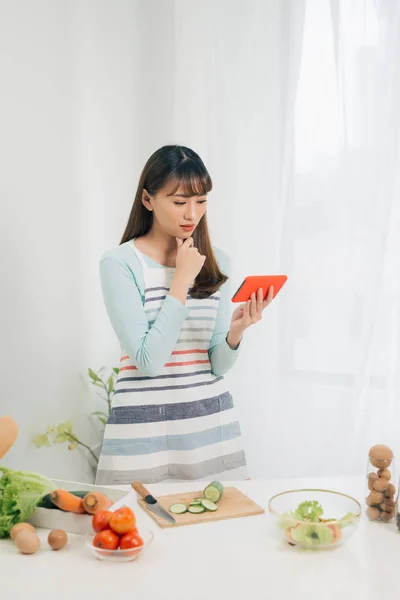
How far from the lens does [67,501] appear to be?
4.38ft

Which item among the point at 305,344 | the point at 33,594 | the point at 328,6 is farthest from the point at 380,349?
the point at 33,594

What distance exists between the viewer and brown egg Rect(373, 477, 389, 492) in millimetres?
1428

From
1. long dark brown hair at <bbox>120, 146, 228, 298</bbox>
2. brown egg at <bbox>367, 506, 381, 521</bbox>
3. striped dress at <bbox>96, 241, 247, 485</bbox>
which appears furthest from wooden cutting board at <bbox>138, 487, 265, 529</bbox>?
long dark brown hair at <bbox>120, 146, 228, 298</bbox>

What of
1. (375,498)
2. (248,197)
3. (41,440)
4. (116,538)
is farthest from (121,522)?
(248,197)

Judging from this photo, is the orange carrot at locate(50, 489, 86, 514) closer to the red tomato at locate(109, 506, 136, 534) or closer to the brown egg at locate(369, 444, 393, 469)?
the red tomato at locate(109, 506, 136, 534)

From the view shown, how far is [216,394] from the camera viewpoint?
212 cm

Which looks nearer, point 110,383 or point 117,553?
point 117,553

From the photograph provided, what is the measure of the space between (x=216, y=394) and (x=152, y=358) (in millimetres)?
302

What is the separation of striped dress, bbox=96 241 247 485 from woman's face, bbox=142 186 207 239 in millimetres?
119

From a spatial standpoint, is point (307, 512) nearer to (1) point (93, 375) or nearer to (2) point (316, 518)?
(2) point (316, 518)

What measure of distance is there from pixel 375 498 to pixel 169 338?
732 mm

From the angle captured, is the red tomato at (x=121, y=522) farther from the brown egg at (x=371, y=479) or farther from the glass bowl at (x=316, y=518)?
the brown egg at (x=371, y=479)

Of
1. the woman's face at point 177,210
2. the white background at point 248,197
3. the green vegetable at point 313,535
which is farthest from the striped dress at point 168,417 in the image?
the green vegetable at point 313,535

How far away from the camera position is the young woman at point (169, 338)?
1.95 metres
